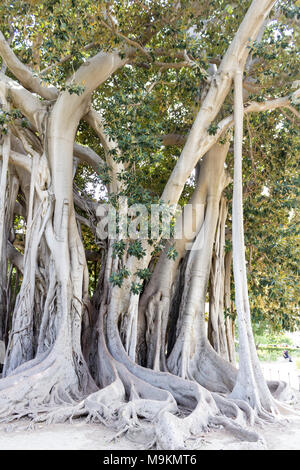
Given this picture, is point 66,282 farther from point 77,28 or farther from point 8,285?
point 77,28

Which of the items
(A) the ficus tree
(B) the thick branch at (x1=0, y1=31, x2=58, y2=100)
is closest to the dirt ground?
(A) the ficus tree

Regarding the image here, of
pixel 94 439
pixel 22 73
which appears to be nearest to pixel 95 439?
pixel 94 439

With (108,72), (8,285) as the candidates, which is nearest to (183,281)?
(8,285)

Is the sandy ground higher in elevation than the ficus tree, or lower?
lower

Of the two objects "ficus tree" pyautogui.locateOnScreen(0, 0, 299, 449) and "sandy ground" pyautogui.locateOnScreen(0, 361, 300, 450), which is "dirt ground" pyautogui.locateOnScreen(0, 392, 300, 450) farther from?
"ficus tree" pyautogui.locateOnScreen(0, 0, 299, 449)

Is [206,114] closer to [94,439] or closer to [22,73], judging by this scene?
[22,73]

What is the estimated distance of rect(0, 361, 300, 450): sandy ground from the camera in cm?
303

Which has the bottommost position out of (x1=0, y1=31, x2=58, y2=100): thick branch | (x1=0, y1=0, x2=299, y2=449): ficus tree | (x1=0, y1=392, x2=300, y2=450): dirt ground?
(x1=0, y1=392, x2=300, y2=450): dirt ground

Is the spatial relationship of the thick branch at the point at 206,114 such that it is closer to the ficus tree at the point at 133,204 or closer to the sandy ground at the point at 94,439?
the ficus tree at the point at 133,204

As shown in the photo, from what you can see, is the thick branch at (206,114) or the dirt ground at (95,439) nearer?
the dirt ground at (95,439)

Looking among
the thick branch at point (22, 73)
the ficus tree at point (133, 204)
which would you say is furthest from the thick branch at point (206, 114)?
the thick branch at point (22, 73)

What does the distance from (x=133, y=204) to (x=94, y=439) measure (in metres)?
2.62

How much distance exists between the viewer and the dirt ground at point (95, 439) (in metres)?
3.03

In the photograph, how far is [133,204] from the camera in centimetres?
488
